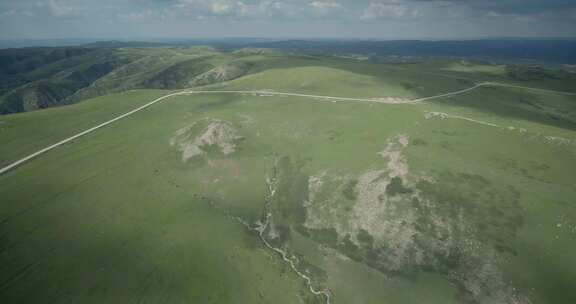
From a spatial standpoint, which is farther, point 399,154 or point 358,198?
point 399,154

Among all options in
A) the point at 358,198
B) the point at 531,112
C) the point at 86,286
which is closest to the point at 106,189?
the point at 86,286

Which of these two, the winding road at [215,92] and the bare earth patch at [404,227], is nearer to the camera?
the bare earth patch at [404,227]

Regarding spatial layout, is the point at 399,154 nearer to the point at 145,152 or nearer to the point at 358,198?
the point at 358,198

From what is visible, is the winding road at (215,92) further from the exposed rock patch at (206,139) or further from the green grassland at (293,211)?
the exposed rock patch at (206,139)

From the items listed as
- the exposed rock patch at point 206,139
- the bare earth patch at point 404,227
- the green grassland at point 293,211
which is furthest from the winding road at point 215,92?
the bare earth patch at point 404,227

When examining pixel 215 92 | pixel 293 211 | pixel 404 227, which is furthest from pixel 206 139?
pixel 404 227

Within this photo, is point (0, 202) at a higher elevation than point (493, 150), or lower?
lower

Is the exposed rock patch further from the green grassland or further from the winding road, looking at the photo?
the winding road

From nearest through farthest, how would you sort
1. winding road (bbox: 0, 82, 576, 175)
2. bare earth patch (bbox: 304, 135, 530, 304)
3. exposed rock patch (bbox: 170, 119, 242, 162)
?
1. bare earth patch (bbox: 304, 135, 530, 304)
2. winding road (bbox: 0, 82, 576, 175)
3. exposed rock patch (bbox: 170, 119, 242, 162)

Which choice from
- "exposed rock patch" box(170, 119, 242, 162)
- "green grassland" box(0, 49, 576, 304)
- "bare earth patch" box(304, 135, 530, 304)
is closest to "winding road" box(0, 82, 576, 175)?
"green grassland" box(0, 49, 576, 304)
